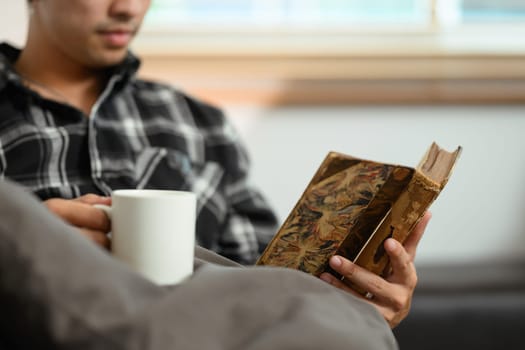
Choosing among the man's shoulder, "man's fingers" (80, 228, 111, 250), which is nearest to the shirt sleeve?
the man's shoulder

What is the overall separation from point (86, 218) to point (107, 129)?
58 centimetres

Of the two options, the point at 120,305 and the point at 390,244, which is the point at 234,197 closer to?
the point at 390,244

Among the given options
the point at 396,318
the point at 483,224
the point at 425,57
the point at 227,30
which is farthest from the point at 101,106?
the point at 483,224

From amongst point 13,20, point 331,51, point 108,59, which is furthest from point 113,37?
point 331,51

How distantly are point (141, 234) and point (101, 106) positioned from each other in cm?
66

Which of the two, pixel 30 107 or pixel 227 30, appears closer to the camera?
pixel 30 107

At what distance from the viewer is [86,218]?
67cm

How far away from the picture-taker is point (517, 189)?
1.77m

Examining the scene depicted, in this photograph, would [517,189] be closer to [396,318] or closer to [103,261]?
[396,318]

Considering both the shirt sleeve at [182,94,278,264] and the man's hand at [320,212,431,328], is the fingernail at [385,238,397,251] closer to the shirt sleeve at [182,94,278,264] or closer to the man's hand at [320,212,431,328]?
the man's hand at [320,212,431,328]

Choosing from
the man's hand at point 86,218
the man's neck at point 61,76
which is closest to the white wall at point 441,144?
the man's neck at point 61,76

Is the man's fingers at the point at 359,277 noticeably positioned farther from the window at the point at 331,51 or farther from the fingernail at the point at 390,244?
the window at the point at 331,51

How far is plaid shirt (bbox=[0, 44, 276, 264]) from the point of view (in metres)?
1.14

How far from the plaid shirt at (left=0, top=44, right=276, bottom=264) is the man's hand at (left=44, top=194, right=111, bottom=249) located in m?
0.45
